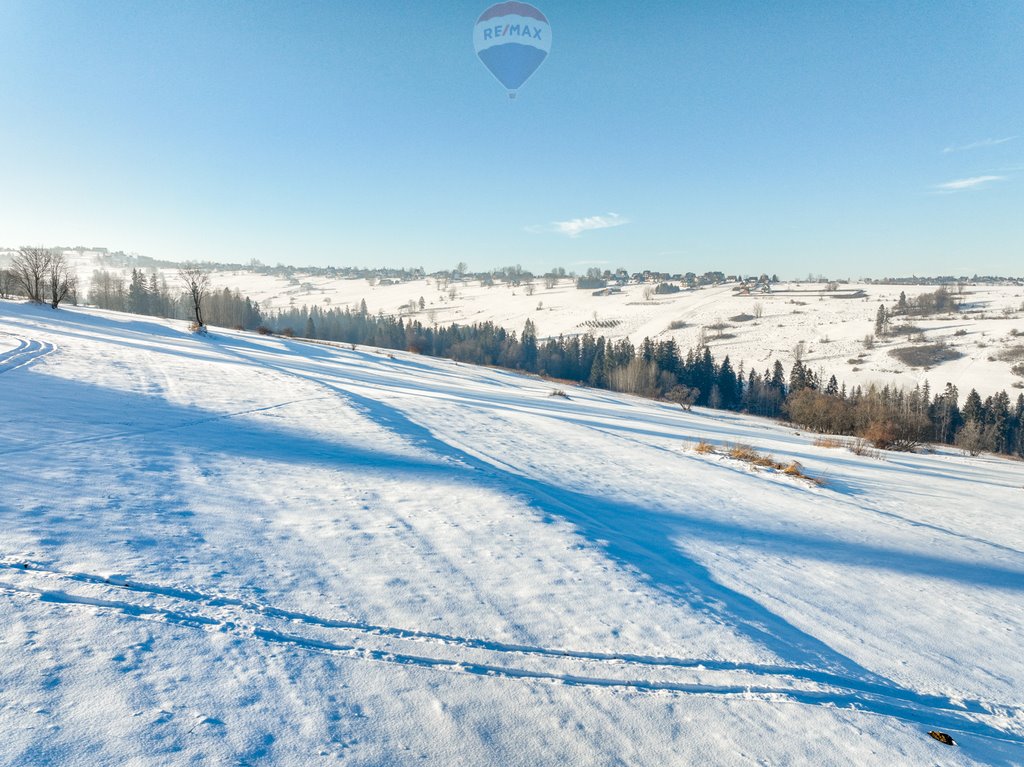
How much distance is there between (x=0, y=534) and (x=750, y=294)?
179483mm

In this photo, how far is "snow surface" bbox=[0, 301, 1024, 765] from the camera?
2844 mm

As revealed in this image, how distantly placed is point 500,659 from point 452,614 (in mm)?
660

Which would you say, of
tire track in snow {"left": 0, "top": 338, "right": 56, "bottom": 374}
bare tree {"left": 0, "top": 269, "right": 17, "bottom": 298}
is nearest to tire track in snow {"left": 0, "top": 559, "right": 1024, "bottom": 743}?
tire track in snow {"left": 0, "top": 338, "right": 56, "bottom": 374}

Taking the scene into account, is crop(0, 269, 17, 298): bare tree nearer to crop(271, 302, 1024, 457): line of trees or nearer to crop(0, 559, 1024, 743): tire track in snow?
crop(271, 302, 1024, 457): line of trees

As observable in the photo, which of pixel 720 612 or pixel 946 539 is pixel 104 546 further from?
pixel 946 539

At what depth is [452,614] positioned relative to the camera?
4.12 metres

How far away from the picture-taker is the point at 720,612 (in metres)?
4.80

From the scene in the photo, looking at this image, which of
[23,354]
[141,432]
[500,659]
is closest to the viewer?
[500,659]

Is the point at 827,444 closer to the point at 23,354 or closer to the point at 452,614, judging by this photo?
the point at 452,614

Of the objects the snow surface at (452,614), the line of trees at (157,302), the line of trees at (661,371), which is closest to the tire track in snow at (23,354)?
the snow surface at (452,614)

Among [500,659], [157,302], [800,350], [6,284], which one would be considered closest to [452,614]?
[500,659]

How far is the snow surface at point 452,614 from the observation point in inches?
112

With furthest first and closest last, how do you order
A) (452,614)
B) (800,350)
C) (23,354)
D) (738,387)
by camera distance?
(800,350) < (738,387) < (23,354) < (452,614)

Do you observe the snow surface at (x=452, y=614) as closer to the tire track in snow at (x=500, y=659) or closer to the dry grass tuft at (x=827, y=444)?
the tire track in snow at (x=500, y=659)
